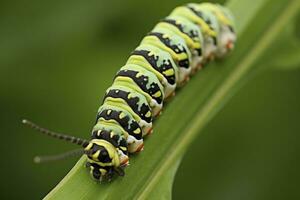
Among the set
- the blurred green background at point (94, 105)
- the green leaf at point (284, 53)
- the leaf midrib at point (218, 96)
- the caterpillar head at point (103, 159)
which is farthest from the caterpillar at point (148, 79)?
the blurred green background at point (94, 105)

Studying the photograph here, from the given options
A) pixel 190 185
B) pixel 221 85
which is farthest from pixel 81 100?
pixel 221 85

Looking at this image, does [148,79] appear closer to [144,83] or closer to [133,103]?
[144,83]

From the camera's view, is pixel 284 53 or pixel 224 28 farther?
pixel 224 28

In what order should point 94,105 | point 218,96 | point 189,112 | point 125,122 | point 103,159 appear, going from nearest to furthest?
1. point 103,159
2. point 125,122
3. point 189,112
4. point 218,96
5. point 94,105

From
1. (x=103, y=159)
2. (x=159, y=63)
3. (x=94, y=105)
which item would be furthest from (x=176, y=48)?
(x=94, y=105)

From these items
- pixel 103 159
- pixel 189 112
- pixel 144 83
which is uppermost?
pixel 144 83

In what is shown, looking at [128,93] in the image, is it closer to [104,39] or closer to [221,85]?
[221,85]

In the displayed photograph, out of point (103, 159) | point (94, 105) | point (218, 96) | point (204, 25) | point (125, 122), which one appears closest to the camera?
point (103, 159)
